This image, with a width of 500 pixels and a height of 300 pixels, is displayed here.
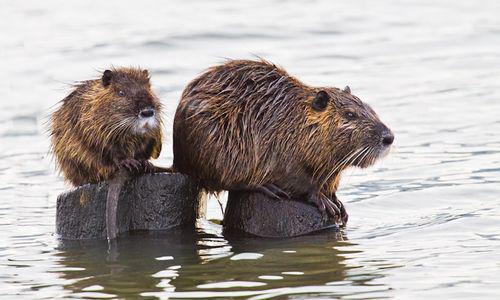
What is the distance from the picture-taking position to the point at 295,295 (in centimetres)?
650

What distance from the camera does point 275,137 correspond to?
772 cm

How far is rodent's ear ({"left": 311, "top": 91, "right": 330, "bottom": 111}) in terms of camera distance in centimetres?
770

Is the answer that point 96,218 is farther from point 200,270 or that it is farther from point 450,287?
point 450,287

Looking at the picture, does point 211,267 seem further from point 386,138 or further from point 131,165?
point 386,138

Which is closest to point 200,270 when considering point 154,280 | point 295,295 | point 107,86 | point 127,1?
point 154,280

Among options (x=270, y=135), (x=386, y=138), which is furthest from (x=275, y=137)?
(x=386, y=138)

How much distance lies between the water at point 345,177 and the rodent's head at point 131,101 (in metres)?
0.75

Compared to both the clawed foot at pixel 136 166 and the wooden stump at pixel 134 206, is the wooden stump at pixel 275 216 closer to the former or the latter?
the wooden stump at pixel 134 206

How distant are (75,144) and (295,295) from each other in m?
1.99

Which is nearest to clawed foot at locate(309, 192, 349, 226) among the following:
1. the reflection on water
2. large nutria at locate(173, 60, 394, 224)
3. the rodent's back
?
large nutria at locate(173, 60, 394, 224)

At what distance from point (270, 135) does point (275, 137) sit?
1.3 inches

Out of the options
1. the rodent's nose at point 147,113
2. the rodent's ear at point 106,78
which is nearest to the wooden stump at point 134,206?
the rodent's nose at point 147,113

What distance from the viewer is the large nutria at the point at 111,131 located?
25.0 feet

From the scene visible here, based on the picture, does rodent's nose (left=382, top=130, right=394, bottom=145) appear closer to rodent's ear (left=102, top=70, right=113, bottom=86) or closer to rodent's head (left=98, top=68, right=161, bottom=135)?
rodent's head (left=98, top=68, right=161, bottom=135)
